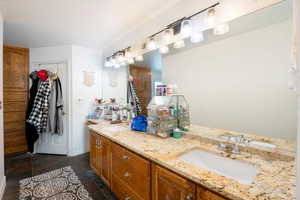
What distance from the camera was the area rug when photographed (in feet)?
5.57

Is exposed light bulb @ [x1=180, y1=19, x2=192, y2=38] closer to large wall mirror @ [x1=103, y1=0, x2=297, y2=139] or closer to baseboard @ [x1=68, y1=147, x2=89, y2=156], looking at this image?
large wall mirror @ [x1=103, y1=0, x2=297, y2=139]

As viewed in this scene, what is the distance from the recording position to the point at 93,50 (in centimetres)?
313

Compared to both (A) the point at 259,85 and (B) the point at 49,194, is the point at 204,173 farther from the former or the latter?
(B) the point at 49,194

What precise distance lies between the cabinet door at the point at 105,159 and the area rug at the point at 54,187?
11.2 inches

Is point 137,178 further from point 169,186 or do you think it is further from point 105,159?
point 105,159

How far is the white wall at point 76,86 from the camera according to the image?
285 cm

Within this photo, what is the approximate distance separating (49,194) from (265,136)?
95.2 inches

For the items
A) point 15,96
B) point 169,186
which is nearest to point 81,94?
point 15,96

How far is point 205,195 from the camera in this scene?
0.75m

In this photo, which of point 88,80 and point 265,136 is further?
point 88,80

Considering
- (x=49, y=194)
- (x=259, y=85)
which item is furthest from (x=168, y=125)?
(x=49, y=194)

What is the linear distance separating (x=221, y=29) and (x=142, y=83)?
4.15 feet

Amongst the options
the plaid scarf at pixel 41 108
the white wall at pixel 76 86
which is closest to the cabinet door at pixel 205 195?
the white wall at pixel 76 86

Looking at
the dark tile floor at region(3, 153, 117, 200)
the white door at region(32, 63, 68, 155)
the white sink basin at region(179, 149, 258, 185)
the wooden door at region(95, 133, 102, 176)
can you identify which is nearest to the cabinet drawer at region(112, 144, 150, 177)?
the white sink basin at region(179, 149, 258, 185)
